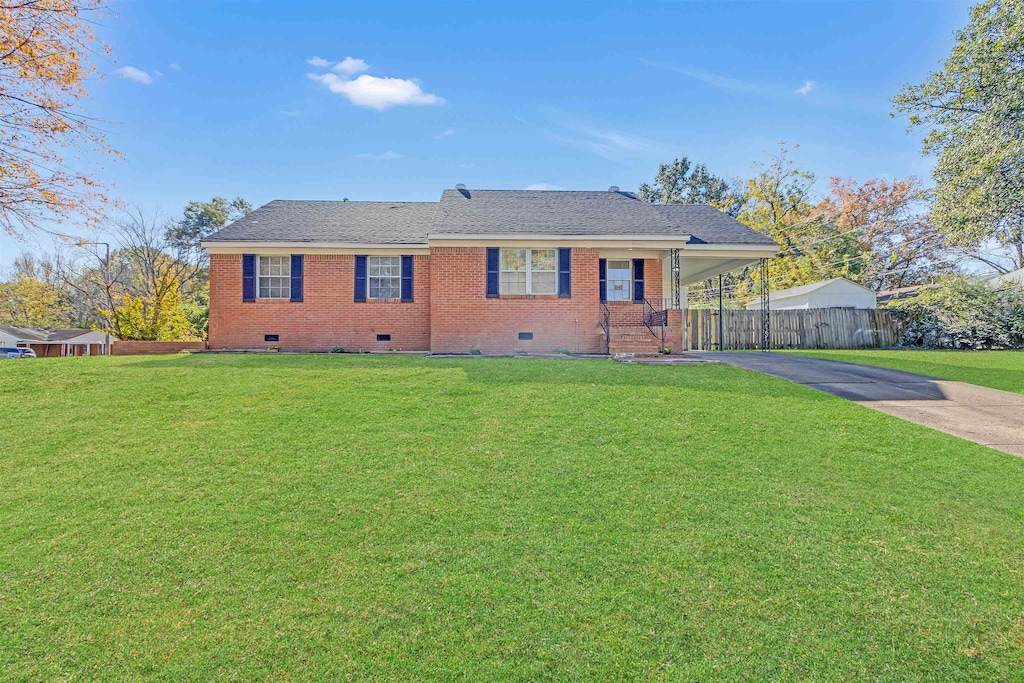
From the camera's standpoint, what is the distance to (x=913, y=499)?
436cm

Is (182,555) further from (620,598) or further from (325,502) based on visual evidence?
(620,598)

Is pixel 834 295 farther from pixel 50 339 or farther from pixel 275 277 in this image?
pixel 50 339

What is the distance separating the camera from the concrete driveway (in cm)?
648

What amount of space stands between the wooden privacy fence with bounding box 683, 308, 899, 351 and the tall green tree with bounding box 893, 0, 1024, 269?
830cm

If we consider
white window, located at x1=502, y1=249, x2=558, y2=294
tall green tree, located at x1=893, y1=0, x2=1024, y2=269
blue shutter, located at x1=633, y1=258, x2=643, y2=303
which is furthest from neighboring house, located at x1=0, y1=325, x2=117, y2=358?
tall green tree, located at x1=893, y1=0, x2=1024, y2=269

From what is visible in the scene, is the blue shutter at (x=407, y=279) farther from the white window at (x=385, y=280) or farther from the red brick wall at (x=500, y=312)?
the red brick wall at (x=500, y=312)

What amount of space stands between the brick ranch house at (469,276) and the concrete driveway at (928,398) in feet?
12.2

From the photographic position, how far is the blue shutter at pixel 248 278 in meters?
15.0

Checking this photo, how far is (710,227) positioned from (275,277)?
1464 cm

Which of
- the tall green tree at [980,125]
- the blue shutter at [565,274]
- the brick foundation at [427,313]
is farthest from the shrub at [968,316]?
the blue shutter at [565,274]

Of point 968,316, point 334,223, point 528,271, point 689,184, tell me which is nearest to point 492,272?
point 528,271

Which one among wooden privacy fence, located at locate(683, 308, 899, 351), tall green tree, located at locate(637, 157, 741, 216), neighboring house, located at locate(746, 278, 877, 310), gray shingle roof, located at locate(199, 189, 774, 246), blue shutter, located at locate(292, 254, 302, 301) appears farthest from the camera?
tall green tree, located at locate(637, 157, 741, 216)

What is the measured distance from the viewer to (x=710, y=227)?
16.2 metres

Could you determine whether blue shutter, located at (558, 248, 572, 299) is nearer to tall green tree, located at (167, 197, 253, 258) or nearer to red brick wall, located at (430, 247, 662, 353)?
red brick wall, located at (430, 247, 662, 353)
